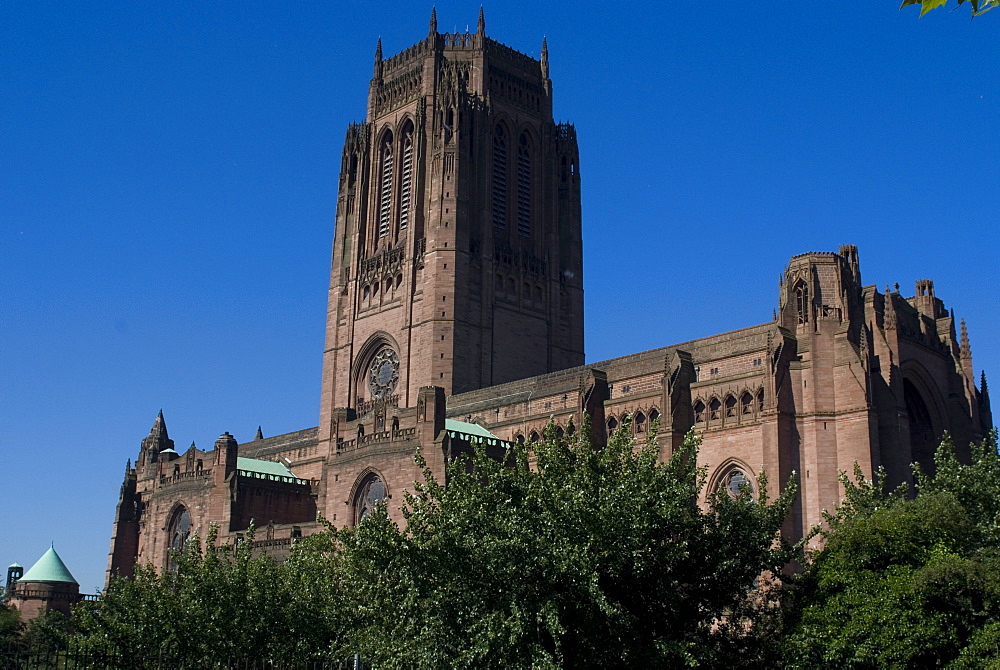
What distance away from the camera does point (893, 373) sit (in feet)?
204

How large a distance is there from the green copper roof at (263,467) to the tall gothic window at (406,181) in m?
22.2

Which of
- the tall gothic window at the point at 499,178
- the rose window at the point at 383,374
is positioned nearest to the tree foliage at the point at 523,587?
the rose window at the point at 383,374

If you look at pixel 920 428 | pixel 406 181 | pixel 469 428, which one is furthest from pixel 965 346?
pixel 406 181

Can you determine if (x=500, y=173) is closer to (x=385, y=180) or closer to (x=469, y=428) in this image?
(x=385, y=180)

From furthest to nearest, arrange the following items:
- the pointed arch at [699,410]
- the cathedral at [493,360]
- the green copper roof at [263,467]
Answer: the green copper roof at [263,467] → the pointed arch at [699,410] → the cathedral at [493,360]

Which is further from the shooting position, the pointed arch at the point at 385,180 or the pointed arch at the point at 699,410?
the pointed arch at the point at 385,180

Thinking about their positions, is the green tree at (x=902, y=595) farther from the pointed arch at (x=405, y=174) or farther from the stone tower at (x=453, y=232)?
the pointed arch at (x=405, y=174)

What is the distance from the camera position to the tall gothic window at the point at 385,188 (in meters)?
97.4

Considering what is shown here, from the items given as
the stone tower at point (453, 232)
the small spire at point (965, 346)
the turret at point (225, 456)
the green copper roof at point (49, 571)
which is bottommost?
the green copper roof at point (49, 571)

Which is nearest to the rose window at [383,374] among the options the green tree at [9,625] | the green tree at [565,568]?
the green tree at [9,625]

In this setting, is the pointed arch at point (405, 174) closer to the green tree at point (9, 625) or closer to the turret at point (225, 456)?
the turret at point (225, 456)

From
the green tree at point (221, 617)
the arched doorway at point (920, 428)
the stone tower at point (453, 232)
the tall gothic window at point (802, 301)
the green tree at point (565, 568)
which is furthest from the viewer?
the stone tower at point (453, 232)

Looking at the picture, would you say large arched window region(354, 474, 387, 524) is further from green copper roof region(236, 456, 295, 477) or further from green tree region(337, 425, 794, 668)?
green tree region(337, 425, 794, 668)

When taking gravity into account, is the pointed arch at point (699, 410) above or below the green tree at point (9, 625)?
above
